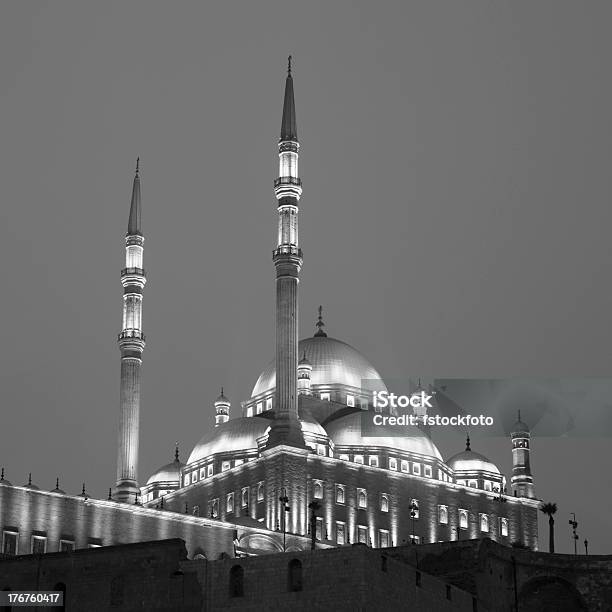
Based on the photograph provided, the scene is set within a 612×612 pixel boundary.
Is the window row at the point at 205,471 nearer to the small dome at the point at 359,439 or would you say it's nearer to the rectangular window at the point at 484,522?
the small dome at the point at 359,439

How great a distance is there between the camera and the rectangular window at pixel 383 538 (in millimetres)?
80438

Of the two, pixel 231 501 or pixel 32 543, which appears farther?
pixel 231 501

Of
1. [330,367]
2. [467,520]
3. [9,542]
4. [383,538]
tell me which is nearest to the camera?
[9,542]

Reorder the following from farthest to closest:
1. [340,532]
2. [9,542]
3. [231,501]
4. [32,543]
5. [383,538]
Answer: [383,538] < [231,501] < [340,532] < [32,543] < [9,542]

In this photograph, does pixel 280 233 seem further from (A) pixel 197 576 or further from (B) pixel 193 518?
(A) pixel 197 576


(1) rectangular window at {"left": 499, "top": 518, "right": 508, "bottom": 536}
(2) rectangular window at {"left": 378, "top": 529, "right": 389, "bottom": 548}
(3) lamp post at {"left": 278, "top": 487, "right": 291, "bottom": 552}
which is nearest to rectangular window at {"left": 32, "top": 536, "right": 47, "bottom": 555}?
(3) lamp post at {"left": 278, "top": 487, "right": 291, "bottom": 552}

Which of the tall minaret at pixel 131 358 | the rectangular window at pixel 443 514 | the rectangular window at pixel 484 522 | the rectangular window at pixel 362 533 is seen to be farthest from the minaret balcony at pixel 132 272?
the rectangular window at pixel 484 522

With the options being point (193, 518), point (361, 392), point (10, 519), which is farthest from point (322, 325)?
point (10, 519)

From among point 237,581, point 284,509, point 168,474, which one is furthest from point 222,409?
point 237,581

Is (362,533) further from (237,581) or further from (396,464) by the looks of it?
(237,581)

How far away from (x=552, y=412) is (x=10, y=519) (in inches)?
1397

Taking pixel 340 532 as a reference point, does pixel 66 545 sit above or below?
below

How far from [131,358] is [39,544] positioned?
18.4 meters

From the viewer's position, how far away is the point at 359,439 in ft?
278
